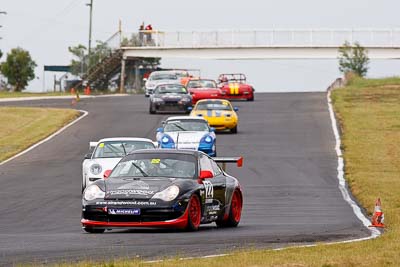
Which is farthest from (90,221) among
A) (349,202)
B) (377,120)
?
(377,120)

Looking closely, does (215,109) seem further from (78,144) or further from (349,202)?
(349,202)

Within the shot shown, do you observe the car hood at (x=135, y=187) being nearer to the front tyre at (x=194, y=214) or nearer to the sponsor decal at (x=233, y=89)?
the front tyre at (x=194, y=214)

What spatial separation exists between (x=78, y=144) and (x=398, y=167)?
42.4 ft

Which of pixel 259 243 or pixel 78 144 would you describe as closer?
pixel 259 243

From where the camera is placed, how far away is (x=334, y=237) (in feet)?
55.1

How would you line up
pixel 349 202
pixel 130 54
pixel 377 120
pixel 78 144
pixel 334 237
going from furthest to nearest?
pixel 130 54 → pixel 377 120 → pixel 78 144 → pixel 349 202 → pixel 334 237

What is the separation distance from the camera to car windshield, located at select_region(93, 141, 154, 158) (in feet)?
88.5

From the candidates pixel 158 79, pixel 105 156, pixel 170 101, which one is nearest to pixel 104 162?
pixel 105 156

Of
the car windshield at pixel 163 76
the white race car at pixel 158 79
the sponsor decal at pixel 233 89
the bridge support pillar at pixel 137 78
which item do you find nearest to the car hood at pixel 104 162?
the sponsor decal at pixel 233 89

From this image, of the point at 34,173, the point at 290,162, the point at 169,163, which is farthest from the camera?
the point at 290,162

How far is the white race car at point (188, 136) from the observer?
3634 cm

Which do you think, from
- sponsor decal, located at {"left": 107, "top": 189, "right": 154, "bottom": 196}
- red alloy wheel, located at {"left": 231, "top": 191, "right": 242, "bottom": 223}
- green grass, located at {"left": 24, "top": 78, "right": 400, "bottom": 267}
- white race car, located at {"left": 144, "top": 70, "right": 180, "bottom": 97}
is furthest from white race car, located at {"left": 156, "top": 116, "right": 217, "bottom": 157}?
white race car, located at {"left": 144, "top": 70, "right": 180, "bottom": 97}

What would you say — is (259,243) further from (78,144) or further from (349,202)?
(78,144)

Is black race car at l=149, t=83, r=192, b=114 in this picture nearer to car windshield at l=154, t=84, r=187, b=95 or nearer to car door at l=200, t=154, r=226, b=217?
car windshield at l=154, t=84, r=187, b=95
